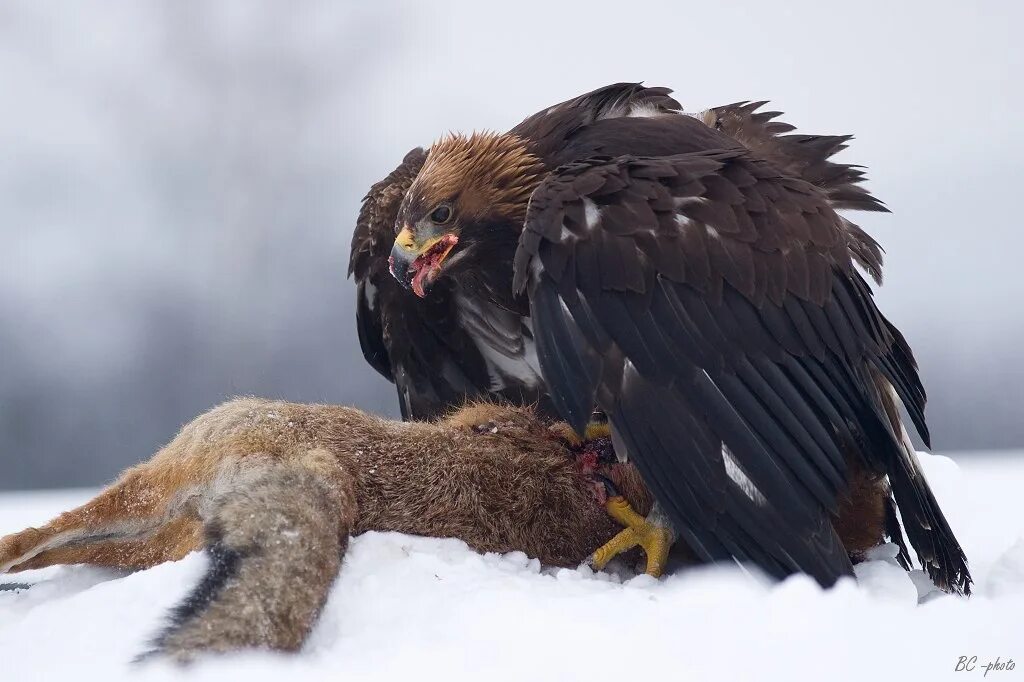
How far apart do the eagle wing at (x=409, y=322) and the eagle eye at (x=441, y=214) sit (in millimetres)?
582

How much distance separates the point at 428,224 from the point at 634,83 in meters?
1.14

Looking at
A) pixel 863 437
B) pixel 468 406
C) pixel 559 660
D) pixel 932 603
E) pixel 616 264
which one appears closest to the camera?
pixel 559 660

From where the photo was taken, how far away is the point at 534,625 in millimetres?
2320

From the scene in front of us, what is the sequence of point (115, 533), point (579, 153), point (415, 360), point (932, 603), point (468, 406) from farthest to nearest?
1. point (415, 360)
2. point (579, 153)
3. point (468, 406)
4. point (115, 533)
5. point (932, 603)

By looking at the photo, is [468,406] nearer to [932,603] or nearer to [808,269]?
[808,269]

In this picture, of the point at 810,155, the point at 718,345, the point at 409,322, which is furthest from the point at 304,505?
the point at 810,155

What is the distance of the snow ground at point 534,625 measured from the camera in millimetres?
2131

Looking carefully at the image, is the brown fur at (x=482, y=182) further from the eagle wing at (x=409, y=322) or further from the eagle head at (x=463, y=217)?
the eagle wing at (x=409, y=322)

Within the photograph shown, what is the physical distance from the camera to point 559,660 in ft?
7.06

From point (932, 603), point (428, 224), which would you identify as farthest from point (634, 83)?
point (932, 603)

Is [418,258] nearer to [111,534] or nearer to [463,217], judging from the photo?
[463,217]

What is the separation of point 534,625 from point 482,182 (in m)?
2.23

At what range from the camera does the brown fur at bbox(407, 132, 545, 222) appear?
413 centimetres

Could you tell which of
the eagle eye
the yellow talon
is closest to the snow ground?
the yellow talon
